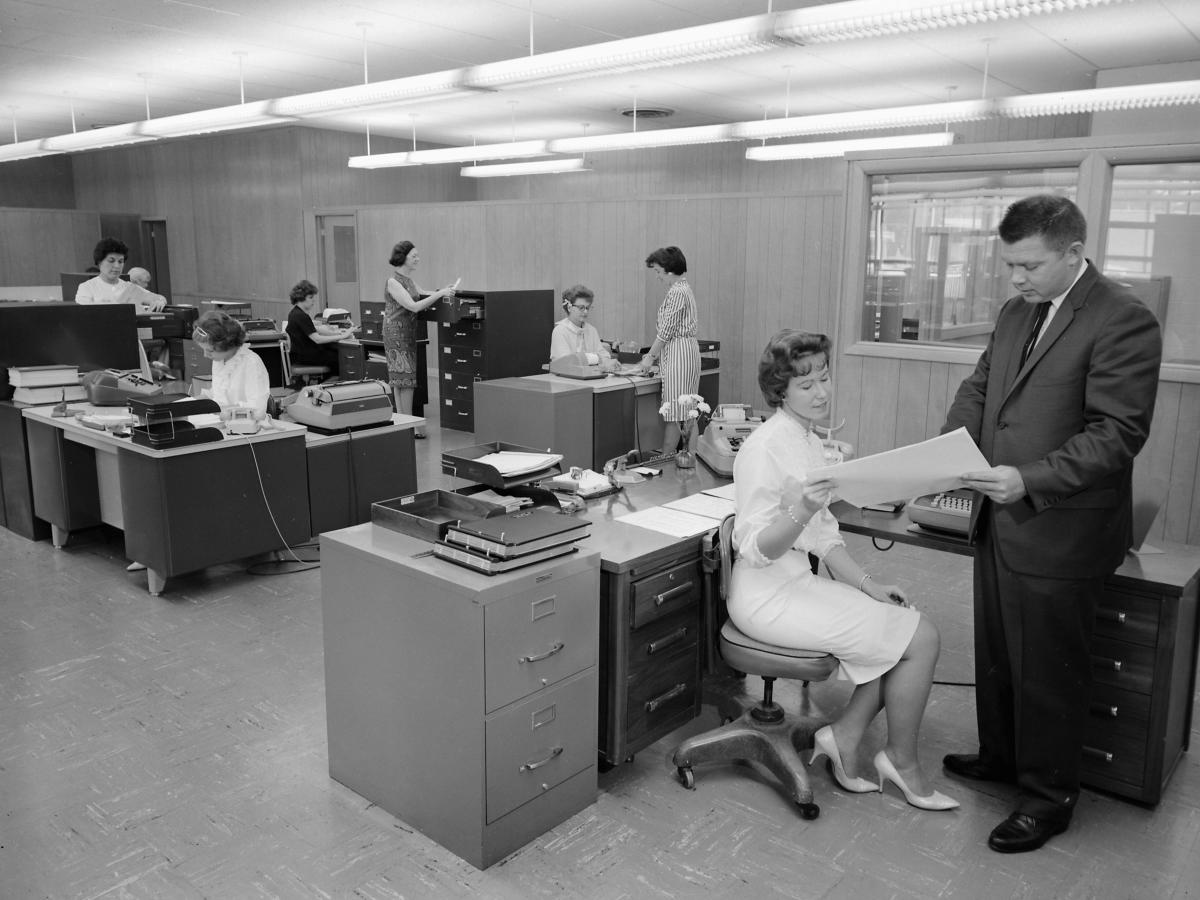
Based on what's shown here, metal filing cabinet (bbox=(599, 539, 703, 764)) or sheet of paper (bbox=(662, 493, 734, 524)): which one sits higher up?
sheet of paper (bbox=(662, 493, 734, 524))

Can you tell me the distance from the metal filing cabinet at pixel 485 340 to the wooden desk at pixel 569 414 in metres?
1.54

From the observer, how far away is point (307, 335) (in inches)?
307

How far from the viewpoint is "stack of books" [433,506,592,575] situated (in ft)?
7.94

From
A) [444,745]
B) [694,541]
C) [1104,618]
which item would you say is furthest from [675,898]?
[1104,618]

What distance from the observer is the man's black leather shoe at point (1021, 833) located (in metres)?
2.55

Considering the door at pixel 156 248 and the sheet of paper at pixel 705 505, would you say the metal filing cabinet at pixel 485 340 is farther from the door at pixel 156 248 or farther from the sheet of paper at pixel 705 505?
the door at pixel 156 248

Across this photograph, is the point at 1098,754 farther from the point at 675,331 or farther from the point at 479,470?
the point at 675,331

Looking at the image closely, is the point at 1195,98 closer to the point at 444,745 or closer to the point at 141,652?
the point at 444,745

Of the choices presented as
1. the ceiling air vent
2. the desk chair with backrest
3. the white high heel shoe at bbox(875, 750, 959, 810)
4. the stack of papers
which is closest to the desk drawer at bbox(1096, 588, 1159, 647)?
the white high heel shoe at bbox(875, 750, 959, 810)

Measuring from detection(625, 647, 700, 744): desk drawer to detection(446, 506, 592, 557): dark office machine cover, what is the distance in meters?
0.52

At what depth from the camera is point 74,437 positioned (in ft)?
15.5

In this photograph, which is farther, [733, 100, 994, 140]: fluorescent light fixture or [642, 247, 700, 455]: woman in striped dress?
[733, 100, 994, 140]: fluorescent light fixture

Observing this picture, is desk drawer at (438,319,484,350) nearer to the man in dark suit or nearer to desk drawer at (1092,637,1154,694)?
the man in dark suit

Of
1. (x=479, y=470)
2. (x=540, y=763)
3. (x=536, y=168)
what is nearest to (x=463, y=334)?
(x=536, y=168)
